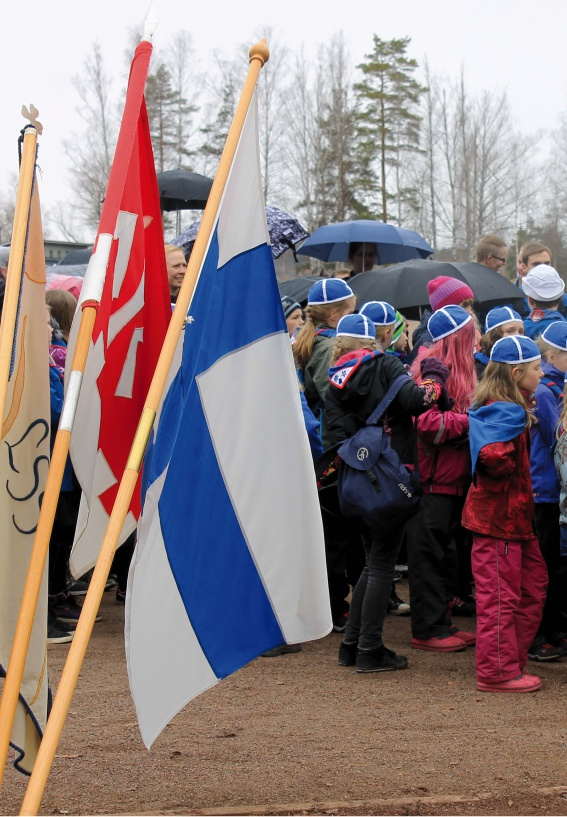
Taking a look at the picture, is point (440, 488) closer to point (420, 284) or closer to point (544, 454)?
point (544, 454)

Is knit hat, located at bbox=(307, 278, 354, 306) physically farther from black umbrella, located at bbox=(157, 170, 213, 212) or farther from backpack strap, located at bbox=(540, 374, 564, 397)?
black umbrella, located at bbox=(157, 170, 213, 212)

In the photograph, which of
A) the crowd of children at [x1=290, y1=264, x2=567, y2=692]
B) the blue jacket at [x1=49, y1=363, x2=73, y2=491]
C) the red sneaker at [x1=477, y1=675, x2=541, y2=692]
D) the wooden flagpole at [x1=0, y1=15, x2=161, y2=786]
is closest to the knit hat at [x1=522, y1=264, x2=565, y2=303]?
the crowd of children at [x1=290, y1=264, x2=567, y2=692]

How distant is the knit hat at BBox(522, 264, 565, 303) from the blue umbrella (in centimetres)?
493

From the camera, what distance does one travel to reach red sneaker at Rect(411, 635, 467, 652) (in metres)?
6.12

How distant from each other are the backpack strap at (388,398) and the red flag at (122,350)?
1.79 meters

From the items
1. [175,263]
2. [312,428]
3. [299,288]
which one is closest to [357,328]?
[312,428]

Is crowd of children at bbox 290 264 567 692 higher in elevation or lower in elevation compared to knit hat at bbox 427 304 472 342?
lower

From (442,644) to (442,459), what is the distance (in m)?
1.08

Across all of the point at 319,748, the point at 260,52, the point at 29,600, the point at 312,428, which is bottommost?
the point at 319,748

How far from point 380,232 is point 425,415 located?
6.86m

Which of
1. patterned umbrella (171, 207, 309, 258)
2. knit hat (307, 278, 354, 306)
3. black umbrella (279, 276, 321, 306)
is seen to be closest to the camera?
knit hat (307, 278, 354, 306)

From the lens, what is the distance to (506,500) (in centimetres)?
541

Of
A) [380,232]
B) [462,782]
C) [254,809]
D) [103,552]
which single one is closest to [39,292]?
[103,552]

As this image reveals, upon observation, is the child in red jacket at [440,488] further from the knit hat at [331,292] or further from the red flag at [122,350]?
the red flag at [122,350]
